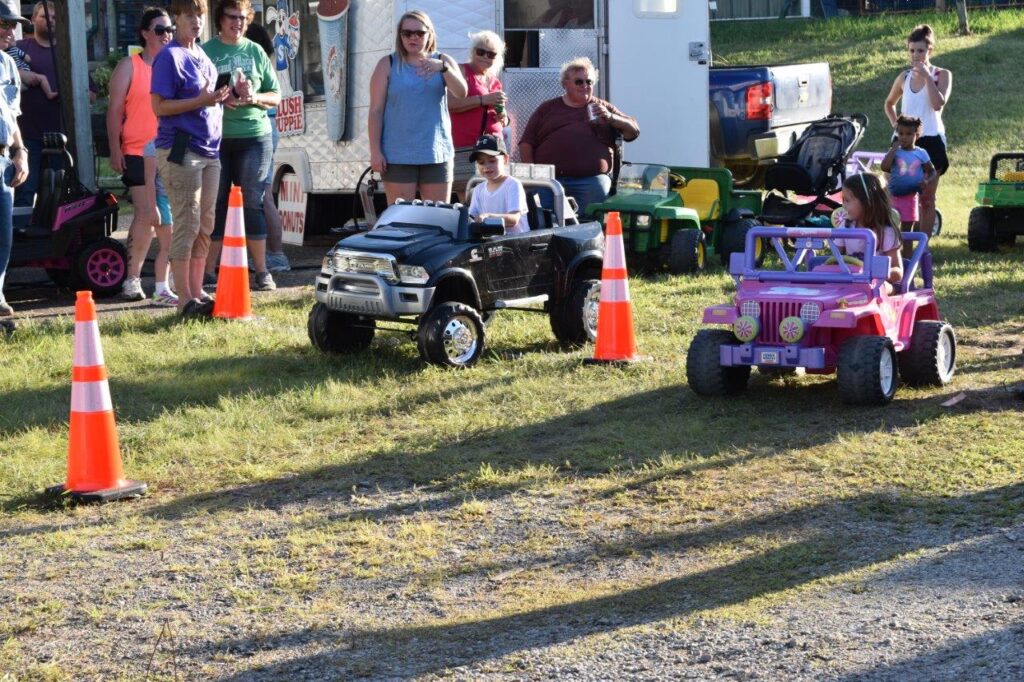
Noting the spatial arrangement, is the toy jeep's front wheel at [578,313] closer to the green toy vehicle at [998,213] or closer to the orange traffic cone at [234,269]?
the orange traffic cone at [234,269]

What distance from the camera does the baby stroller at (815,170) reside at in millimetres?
13430

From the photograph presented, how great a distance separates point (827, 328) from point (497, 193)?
2356 mm

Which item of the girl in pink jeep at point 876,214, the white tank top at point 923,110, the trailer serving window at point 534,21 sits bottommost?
the girl in pink jeep at point 876,214

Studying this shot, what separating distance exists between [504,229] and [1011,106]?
18.7 metres

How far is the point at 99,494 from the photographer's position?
6.24 metres

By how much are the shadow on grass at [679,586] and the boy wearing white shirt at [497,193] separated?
3579 mm

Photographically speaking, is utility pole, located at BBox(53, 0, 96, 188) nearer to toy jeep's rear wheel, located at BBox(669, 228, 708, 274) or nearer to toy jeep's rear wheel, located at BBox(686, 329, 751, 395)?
toy jeep's rear wheel, located at BBox(669, 228, 708, 274)

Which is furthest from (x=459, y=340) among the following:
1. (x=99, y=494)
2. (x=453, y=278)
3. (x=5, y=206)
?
(x=5, y=206)

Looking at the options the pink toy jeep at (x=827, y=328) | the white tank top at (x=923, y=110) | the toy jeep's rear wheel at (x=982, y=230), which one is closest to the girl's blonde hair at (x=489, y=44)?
the pink toy jeep at (x=827, y=328)

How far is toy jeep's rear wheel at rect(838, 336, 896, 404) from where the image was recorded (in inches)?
285

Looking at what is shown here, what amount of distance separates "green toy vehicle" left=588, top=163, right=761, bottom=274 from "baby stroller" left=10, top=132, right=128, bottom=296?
12.0 feet

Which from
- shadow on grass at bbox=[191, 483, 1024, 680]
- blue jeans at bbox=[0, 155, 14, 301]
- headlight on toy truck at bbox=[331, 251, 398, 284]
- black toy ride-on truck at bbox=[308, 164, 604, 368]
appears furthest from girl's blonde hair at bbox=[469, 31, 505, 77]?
shadow on grass at bbox=[191, 483, 1024, 680]

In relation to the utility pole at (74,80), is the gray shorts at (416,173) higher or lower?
lower

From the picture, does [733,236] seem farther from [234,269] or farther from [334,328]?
[334,328]
